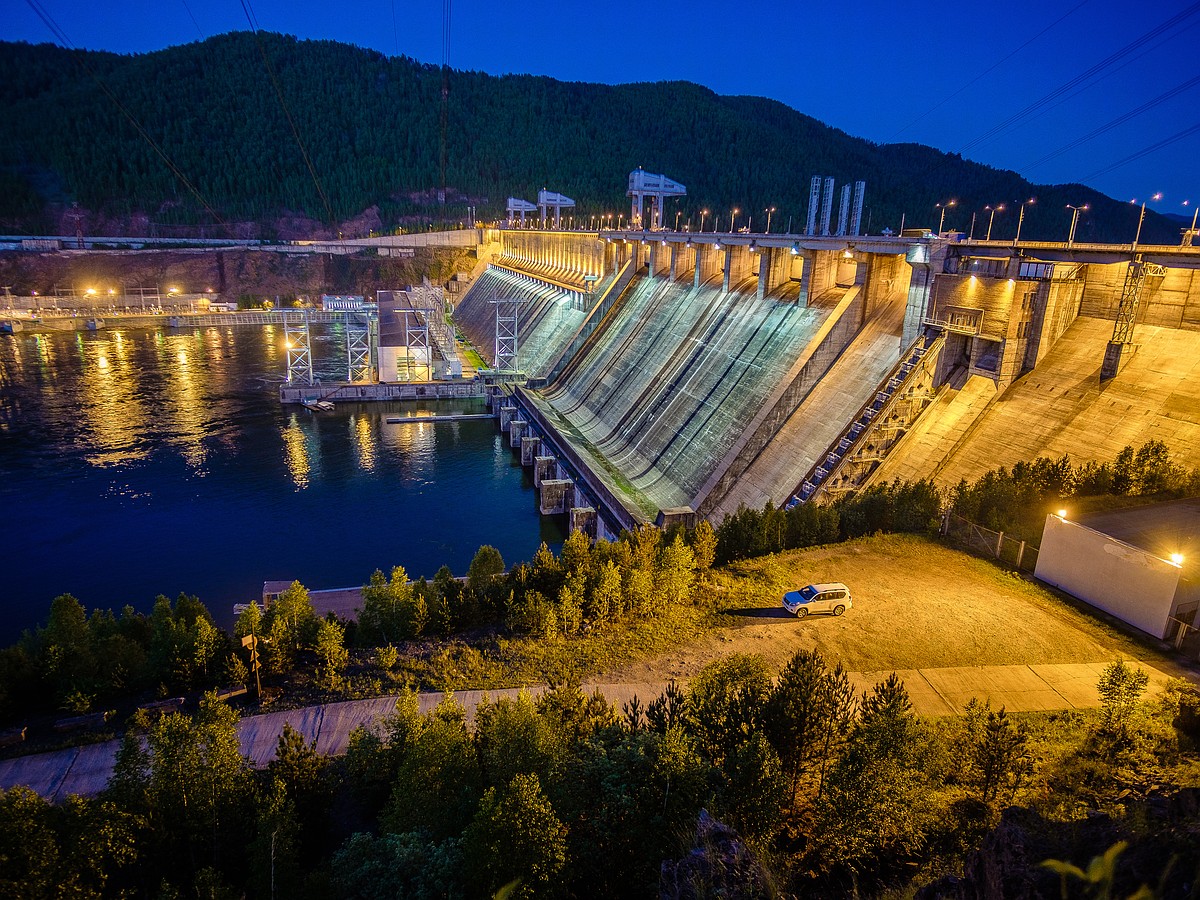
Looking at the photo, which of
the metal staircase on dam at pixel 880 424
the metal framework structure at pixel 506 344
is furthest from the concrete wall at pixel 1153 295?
the metal framework structure at pixel 506 344

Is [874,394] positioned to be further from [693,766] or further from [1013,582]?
[693,766]

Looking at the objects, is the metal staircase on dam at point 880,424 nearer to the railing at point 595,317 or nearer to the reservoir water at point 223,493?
the reservoir water at point 223,493

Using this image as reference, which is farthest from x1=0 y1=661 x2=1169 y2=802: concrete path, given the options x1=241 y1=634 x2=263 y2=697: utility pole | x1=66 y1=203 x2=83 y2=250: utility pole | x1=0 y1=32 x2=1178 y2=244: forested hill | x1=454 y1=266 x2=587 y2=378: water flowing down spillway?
x1=66 y1=203 x2=83 y2=250: utility pole

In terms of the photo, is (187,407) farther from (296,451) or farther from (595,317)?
(595,317)

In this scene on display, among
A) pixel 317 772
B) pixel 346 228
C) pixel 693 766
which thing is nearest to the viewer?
pixel 693 766

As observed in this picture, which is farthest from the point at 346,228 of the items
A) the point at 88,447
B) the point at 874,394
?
the point at 874,394

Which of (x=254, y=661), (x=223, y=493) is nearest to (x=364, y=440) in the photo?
(x=223, y=493)

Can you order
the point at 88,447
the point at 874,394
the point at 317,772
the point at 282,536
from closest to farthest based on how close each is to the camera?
the point at 317,772
the point at 874,394
the point at 282,536
the point at 88,447
